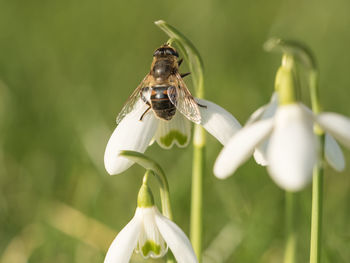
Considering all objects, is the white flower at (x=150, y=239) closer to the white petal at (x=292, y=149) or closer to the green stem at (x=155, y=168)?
the green stem at (x=155, y=168)

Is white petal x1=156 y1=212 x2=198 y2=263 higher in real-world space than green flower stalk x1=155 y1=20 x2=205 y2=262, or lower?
lower

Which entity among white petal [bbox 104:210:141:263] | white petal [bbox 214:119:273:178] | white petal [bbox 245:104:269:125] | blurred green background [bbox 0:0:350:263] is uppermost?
blurred green background [bbox 0:0:350:263]

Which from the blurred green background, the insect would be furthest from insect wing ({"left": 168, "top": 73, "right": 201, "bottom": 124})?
the blurred green background

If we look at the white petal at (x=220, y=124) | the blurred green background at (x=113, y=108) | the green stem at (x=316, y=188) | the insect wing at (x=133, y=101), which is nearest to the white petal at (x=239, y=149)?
the green stem at (x=316, y=188)

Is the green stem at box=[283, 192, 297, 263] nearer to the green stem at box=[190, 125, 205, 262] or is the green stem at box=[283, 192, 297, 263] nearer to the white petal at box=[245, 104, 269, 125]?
the green stem at box=[190, 125, 205, 262]

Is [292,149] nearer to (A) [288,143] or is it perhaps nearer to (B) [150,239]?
(A) [288,143]

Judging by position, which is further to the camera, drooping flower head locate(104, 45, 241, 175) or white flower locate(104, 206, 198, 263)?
drooping flower head locate(104, 45, 241, 175)

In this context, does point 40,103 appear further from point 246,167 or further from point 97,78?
point 246,167
